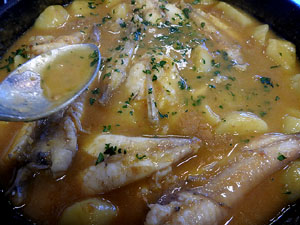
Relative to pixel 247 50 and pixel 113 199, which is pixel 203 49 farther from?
pixel 113 199

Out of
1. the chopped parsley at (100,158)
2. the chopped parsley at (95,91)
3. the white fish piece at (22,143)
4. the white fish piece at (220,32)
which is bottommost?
the white fish piece at (22,143)

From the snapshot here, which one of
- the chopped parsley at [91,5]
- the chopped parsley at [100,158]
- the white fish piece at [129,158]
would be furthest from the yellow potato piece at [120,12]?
the chopped parsley at [100,158]

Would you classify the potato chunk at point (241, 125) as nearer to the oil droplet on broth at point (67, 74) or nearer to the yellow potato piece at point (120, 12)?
the oil droplet on broth at point (67, 74)

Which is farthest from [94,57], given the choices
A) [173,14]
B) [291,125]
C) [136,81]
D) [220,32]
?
[291,125]

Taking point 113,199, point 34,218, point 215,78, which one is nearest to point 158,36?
point 215,78

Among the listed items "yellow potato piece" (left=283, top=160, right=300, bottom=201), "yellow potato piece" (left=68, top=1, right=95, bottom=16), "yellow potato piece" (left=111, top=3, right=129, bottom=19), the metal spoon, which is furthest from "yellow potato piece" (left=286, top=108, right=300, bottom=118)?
"yellow potato piece" (left=68, top=1, right=95, bottom=16)

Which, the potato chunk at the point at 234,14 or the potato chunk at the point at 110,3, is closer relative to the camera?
the potato chunk at the point at 234,14

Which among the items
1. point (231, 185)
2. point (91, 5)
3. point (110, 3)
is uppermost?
point (110, 3)

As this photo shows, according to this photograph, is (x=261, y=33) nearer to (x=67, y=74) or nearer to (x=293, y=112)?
(x=293, y=112)
